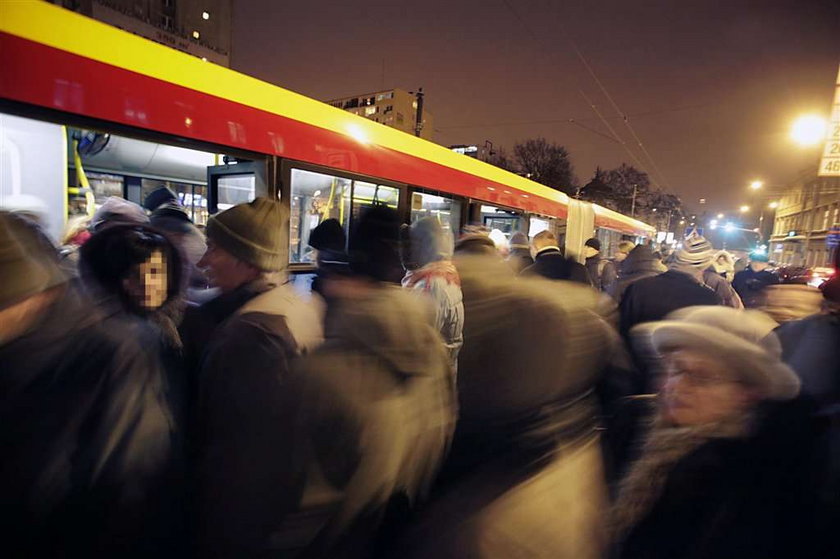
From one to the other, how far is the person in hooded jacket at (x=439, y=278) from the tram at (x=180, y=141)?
101 cm

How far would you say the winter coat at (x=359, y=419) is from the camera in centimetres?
129

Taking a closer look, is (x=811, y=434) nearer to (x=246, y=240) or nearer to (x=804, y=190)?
(x=246, y=240)

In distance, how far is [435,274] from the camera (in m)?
3.20

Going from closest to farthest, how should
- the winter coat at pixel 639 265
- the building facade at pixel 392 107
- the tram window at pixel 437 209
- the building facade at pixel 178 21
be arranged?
the winter coat at pixel 639 265 → the tram window at pixel 437 209 → the building facade at pixel 178 21 → the building facade at pixel 392 107

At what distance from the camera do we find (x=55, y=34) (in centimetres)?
239

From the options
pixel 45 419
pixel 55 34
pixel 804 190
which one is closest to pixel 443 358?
pixel 45 419

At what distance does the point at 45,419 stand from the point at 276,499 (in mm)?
683

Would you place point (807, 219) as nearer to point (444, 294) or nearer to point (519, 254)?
point (519, 254)

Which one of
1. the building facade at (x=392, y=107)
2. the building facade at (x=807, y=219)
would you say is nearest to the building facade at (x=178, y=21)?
the building facade at (x=392, y=107)

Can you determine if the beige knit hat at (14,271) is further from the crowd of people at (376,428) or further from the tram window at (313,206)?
the tram window at (313,206)

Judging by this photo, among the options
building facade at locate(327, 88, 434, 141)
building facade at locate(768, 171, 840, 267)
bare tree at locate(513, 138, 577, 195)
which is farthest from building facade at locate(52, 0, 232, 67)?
building facade at locate(768, 171, 840, 267)

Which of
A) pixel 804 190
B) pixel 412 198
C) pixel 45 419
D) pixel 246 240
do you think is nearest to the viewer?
pixel 45 419

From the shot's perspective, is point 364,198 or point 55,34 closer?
point 55,34

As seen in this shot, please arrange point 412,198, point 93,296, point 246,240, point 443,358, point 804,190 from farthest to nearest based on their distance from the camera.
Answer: point 804,190, point 412,198, point 246,240, point 443,358, point 93,296
